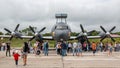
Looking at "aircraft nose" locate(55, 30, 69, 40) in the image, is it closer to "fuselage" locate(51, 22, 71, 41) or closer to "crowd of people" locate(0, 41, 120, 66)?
"fuselage" locate(51, 22, 71, 41)

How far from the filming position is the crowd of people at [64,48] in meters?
20.3

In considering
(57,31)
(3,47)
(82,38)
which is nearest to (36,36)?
(57,31)

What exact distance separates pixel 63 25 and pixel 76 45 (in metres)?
A: 8.79

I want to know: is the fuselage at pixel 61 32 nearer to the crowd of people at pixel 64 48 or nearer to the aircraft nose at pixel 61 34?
the aircraft nose at pixel 61 34

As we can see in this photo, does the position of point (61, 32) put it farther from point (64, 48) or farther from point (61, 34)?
point (64, 48)

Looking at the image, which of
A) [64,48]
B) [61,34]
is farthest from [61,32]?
[64,48]

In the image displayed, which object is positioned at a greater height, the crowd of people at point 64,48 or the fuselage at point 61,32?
the fuselage at point 61,32

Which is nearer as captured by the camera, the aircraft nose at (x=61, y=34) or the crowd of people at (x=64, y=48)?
the crowd of people at (x=64, y=48)

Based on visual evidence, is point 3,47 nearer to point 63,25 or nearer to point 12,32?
point 12,32

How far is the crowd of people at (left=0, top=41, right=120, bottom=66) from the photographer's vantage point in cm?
2028

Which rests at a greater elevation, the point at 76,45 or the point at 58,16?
the point at 58,16

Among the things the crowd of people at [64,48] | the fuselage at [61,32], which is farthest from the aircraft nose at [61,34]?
the crowd of people at [64,48]

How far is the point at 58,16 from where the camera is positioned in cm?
4844

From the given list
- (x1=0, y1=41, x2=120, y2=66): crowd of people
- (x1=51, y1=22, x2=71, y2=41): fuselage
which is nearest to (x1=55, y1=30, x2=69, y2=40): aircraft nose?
(x1=51, y1=22, x2=71, y2=41): fuselage
